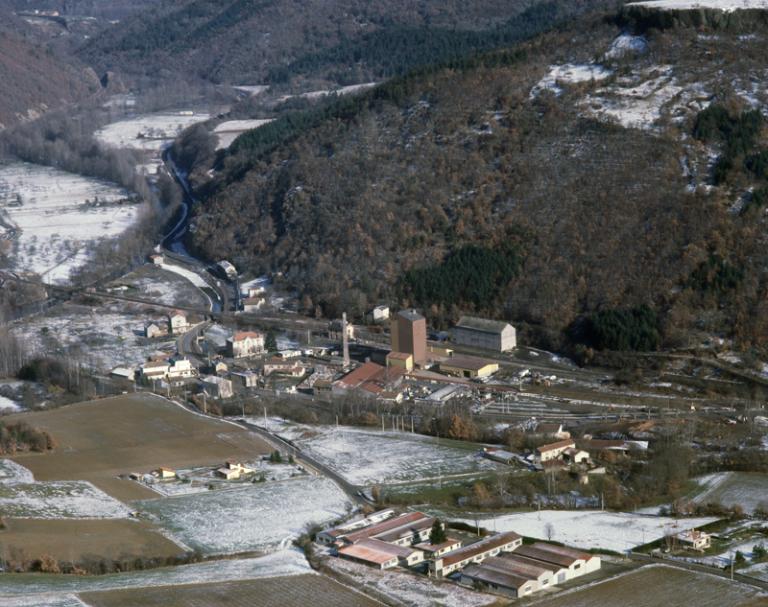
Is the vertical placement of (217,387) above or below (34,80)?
below

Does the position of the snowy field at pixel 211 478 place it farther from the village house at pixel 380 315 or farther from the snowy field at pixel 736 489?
the village house at pixel 380 315

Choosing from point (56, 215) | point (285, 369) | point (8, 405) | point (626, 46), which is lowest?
point (8, 405)

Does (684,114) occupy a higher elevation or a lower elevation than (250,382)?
higher

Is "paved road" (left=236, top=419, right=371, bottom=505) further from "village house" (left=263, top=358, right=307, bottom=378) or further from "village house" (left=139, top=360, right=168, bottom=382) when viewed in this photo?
"village house" (left=139, top=360, right=168, bottom=382)

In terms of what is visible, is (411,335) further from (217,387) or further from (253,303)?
(253,303)

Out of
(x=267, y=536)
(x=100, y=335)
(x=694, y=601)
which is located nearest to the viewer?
(x=694, y=601)

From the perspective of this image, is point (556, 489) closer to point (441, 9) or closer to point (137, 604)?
point (137, 604)

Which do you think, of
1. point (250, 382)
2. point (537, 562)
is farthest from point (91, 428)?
point (537, 562)

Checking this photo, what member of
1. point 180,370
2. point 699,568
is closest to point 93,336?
point 180,370
